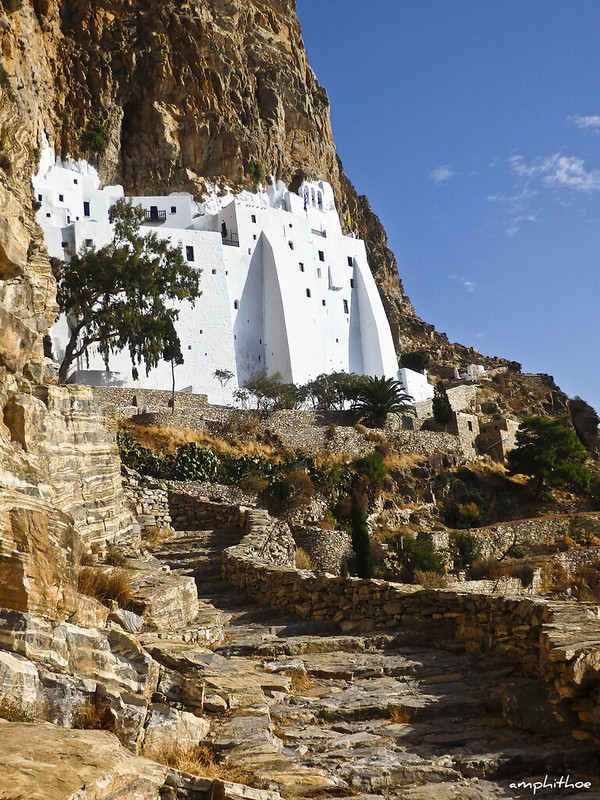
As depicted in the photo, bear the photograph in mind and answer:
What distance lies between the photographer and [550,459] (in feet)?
106

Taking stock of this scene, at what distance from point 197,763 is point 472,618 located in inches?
158

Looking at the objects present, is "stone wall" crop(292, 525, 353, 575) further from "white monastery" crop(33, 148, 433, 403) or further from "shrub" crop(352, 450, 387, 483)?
"white monastery" crop(33, 148, 433, 403)

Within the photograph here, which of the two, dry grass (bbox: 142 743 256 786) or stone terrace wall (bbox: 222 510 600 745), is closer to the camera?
dry grass (bbox: 142 743 256 786)

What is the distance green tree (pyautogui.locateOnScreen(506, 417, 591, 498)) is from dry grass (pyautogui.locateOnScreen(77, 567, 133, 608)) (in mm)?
27043

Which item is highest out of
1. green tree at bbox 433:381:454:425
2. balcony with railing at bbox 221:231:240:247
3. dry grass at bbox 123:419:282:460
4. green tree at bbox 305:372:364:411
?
balcony with railing at bbox 221:231:240:247

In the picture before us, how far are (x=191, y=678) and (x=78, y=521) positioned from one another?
4310 millimetres

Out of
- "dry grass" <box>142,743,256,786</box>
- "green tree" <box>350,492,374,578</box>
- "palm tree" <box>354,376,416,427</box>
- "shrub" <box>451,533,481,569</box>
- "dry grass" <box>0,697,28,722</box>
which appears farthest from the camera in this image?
"palm tree" <box>354,376,416,427</box>

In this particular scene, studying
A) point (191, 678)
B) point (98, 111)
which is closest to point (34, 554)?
point (191, 678)

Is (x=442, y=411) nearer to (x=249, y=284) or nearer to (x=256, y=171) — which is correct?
(x=249, y=284)

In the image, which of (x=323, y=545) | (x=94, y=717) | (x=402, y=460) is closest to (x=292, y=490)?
(x=323, y=545)

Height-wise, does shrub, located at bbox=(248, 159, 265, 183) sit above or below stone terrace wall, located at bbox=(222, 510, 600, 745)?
above

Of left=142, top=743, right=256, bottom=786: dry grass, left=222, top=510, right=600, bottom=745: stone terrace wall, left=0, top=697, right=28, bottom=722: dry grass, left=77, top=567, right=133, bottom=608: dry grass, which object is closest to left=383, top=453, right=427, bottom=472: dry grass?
left=222, top=510, right=600, bottom=745: stone terrace wall

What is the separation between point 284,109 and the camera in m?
51.3

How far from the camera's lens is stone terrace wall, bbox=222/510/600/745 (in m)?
5.76
